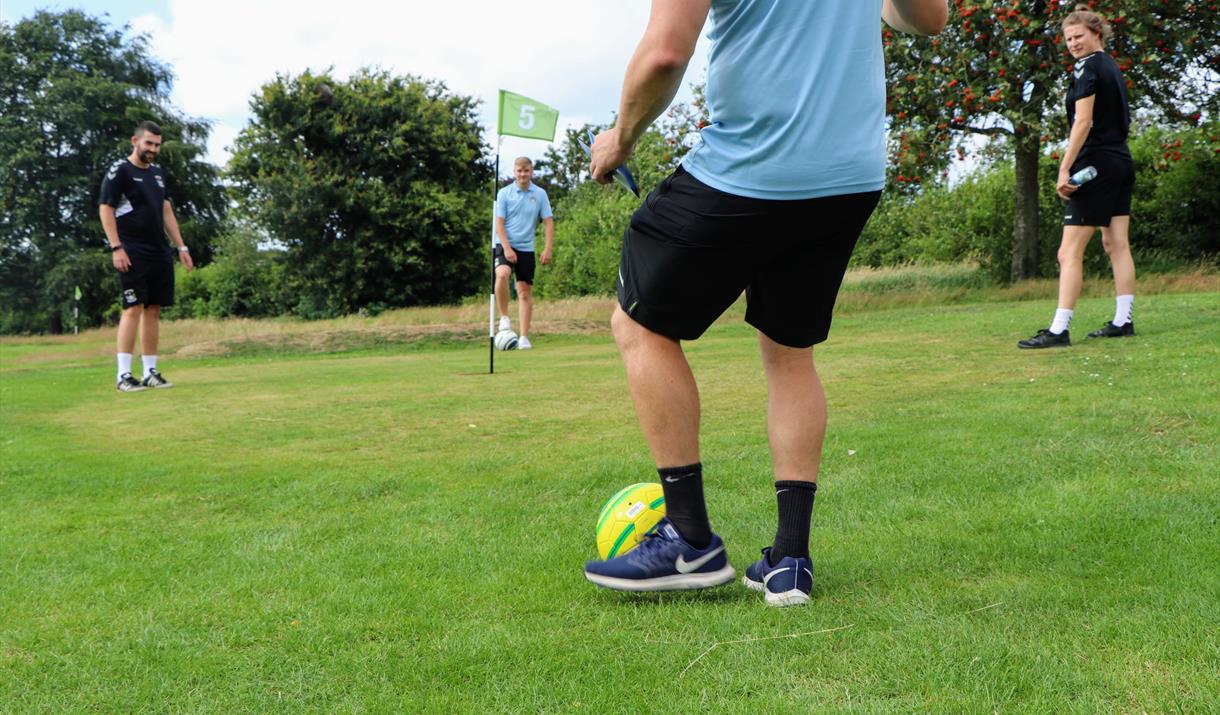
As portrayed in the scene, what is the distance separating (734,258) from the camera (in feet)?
8.27

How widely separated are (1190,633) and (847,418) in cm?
322

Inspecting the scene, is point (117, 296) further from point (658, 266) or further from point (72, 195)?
point (658, 266)

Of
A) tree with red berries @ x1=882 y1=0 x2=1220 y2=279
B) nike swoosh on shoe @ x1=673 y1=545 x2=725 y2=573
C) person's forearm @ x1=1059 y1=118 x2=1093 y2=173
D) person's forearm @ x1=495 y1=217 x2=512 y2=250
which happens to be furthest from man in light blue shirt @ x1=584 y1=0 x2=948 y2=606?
tree with red berries @ x1=882 y1=0 x2=1220 y2=279

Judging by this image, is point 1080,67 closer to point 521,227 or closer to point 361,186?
point 521,227

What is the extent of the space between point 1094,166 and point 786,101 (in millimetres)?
5924

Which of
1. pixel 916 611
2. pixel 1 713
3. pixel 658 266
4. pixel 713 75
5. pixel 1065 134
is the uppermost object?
pixel 1065 134

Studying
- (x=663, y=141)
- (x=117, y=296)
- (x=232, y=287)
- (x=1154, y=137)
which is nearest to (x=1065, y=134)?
(x=1154, y=137)

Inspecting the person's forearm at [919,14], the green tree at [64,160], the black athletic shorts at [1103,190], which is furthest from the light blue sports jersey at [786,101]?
the green tree at [64,160]

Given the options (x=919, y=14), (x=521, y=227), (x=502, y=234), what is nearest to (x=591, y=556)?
(x=919, y=14)

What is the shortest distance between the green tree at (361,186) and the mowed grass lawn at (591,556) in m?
24.7

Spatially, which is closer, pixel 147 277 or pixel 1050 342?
pixel 1050 342

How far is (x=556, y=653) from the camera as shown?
2252mm

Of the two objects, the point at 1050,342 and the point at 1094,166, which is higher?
the point at 1094,166

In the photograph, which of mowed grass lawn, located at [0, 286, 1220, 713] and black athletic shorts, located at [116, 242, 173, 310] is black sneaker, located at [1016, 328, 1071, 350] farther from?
A: black athletic shorts, located at [116, 242, 173, 310]
